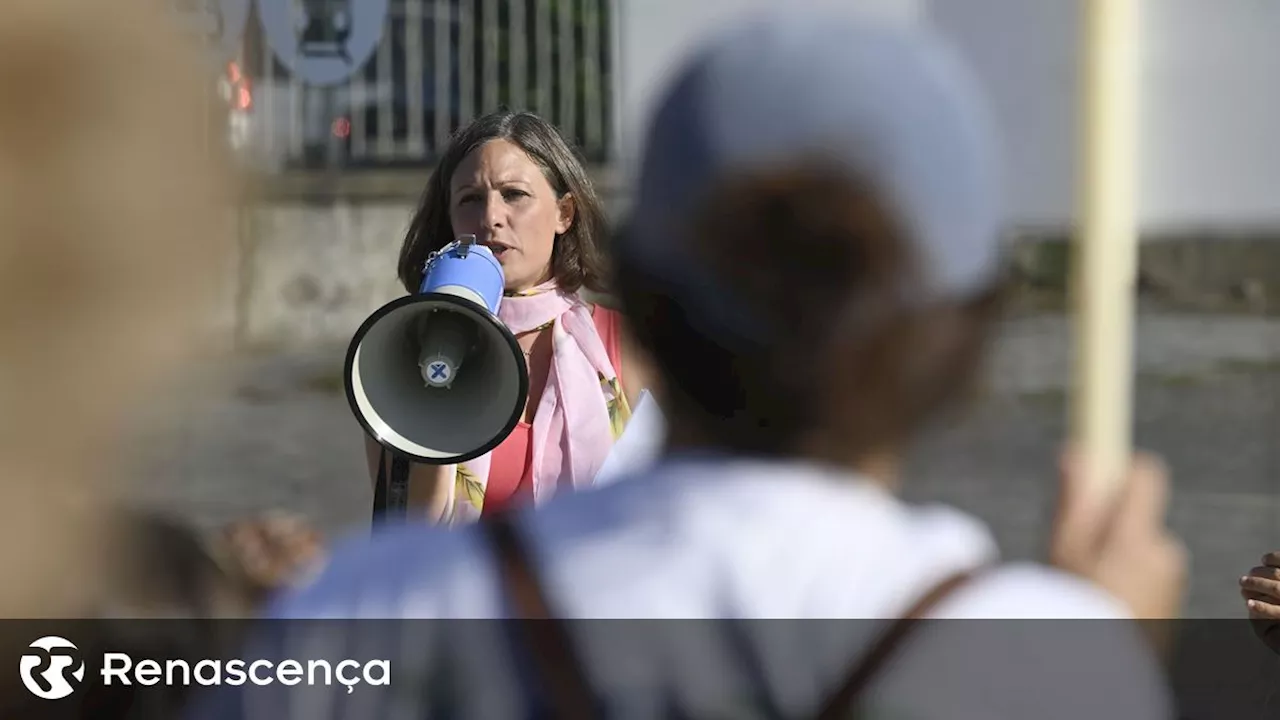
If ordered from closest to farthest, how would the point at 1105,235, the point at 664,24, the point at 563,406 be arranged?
1. the point at 1105,235
2. the point at 563,406
3. the point at 664,24

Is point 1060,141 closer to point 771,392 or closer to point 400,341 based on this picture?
point 771,392

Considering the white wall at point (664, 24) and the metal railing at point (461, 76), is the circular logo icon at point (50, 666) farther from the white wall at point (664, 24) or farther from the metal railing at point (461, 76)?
the metal railing at point (461, 76)

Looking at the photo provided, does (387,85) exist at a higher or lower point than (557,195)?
lower

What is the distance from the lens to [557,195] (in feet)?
8.39

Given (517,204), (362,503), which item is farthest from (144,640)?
(362,503)

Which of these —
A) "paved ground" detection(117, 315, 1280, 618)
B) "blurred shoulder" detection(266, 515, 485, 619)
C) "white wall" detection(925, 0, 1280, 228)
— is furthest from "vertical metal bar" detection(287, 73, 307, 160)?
"blurred shoulder" detection(266, 515, 485, 619)

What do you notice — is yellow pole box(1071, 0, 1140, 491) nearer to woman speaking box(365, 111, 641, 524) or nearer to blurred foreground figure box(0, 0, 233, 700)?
blurred foreground figure box(0, 0, 233, 700)

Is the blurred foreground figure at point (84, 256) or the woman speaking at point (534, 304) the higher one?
the blurred foreground figure at point (84, 256)

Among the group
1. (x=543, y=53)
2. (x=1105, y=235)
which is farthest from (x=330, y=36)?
(x=1105, y=235)

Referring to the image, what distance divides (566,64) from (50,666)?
6.69m

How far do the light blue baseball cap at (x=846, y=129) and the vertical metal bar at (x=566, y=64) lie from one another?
6386 mm

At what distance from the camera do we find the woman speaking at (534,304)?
91.7 inches

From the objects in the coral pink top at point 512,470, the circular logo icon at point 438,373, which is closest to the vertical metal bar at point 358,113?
the coral pink top at point 512,470

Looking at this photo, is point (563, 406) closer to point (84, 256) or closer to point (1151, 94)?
point (1151, 94)
